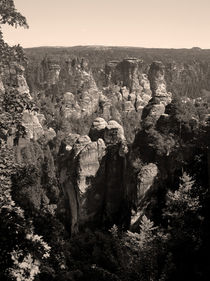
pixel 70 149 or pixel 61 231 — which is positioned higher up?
pixel 61 231

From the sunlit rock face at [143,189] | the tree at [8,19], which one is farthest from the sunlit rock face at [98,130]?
the tree at [8,19]

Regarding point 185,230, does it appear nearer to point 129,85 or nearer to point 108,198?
point 108,198

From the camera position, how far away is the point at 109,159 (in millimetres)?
37031

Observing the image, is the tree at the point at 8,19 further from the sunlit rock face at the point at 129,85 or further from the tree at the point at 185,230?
the sunlit rock face at the point at 129,85

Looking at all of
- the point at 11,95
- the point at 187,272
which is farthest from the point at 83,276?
the point at 11,95

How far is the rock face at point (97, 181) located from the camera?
118ft

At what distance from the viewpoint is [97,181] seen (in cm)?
3722

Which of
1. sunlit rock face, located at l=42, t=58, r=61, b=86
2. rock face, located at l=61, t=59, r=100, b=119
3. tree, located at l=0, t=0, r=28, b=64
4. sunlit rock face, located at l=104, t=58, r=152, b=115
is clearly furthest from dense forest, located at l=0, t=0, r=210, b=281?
sunlit rock face, located at l=42, t=58, r=61, b=86

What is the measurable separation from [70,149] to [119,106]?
77.2 metres

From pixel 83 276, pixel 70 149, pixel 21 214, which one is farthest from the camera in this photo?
pixel 70 149

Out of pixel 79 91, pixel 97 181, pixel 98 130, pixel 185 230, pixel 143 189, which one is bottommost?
pixel 97 181

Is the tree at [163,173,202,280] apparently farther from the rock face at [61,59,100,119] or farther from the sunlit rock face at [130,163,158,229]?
the rock face at [61,59,100,119]

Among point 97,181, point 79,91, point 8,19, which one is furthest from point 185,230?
point 79,91

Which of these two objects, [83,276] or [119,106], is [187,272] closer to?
[83,276]
